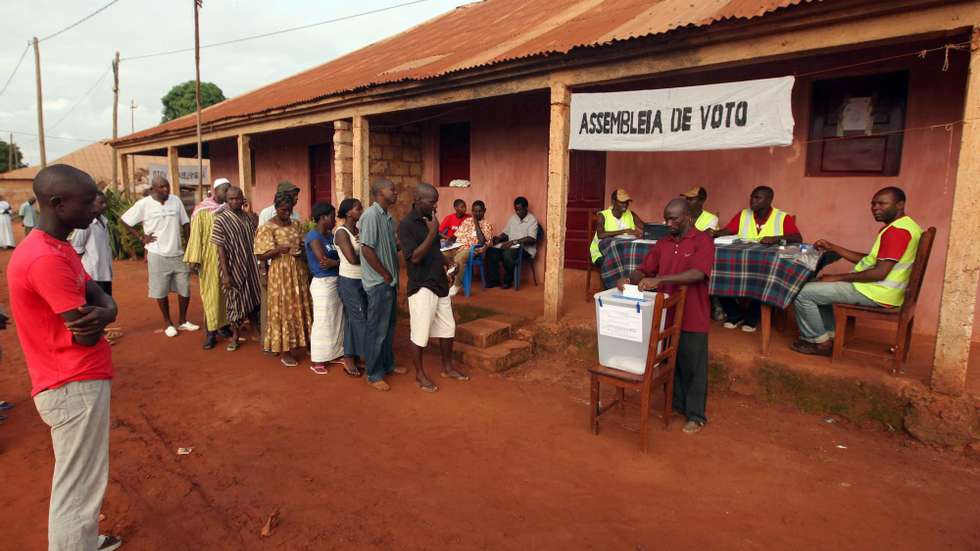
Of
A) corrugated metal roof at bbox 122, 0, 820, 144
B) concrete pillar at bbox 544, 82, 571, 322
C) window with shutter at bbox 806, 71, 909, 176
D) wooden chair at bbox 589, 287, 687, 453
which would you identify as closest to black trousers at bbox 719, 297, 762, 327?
window with shutter at bbox 806, 71, 909, 176

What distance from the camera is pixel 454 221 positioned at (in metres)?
8.49

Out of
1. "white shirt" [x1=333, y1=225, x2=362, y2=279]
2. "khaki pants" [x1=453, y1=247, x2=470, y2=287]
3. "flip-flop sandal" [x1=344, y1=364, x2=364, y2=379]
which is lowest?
"flip-flop sandal" [x1=344, y1=364, x2=364, y2=379]

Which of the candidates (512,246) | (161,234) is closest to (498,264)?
(512,246)

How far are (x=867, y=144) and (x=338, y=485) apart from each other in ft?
19.1

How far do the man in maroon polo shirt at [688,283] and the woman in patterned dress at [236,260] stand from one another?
12.9ft

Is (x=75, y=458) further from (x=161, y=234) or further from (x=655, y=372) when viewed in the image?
(x=161, y=234)

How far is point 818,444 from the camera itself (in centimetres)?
402

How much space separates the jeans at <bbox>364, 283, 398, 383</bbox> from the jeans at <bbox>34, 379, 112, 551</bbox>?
2606mm

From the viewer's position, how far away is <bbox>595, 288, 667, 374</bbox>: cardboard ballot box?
3.71 meters

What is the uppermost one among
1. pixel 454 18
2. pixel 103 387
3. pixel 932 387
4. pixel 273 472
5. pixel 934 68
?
pixel 454 18

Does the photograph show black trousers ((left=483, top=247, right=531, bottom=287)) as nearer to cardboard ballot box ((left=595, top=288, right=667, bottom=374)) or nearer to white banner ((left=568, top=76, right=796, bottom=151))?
white banner ((left=568, top=76, right=796, bottom=151))

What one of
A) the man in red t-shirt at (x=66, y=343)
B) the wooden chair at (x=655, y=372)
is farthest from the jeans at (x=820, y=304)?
the man in red t-shirt at (x=66, y=343)

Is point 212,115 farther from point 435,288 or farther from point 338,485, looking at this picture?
→ point 338,485

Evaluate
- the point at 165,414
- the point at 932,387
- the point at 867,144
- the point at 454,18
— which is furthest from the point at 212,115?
the point at 932,387
